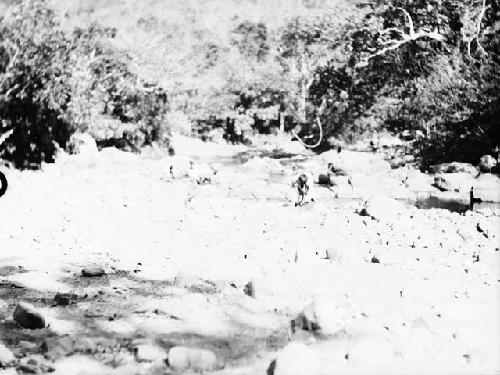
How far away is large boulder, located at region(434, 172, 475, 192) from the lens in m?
12.6

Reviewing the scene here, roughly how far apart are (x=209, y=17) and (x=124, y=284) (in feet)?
202

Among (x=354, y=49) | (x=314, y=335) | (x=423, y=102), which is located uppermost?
(x=354, y=49)

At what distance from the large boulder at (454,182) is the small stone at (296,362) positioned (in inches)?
421

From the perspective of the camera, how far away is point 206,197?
39.2 ft

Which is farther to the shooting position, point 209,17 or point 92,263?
point 209,17

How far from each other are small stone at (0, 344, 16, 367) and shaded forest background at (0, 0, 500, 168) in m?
11.5

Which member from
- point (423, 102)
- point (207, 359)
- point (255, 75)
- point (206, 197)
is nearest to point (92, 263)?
point (207, 359)

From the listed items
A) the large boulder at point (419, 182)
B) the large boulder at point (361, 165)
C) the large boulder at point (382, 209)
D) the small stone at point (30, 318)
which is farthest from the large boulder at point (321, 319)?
the large boulder at point (361, 165)

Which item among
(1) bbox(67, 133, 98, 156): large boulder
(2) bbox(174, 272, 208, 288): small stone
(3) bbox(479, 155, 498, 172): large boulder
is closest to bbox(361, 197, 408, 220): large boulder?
(2) bbox(174, 272, 208, 288): small stone

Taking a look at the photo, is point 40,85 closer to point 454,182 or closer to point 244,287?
point 454,182

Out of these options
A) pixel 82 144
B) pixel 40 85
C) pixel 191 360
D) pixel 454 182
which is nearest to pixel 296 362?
pixel 191 360

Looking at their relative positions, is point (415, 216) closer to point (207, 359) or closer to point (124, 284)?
point (124, 284)

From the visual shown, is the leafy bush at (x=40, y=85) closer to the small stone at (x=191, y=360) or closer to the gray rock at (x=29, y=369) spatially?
the gray rock at (x=29, y=369)

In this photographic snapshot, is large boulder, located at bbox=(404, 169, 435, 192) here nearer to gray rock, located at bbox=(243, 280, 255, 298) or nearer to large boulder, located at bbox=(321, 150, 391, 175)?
large boulder, located at bbox=(321, 150, 391, 175)
